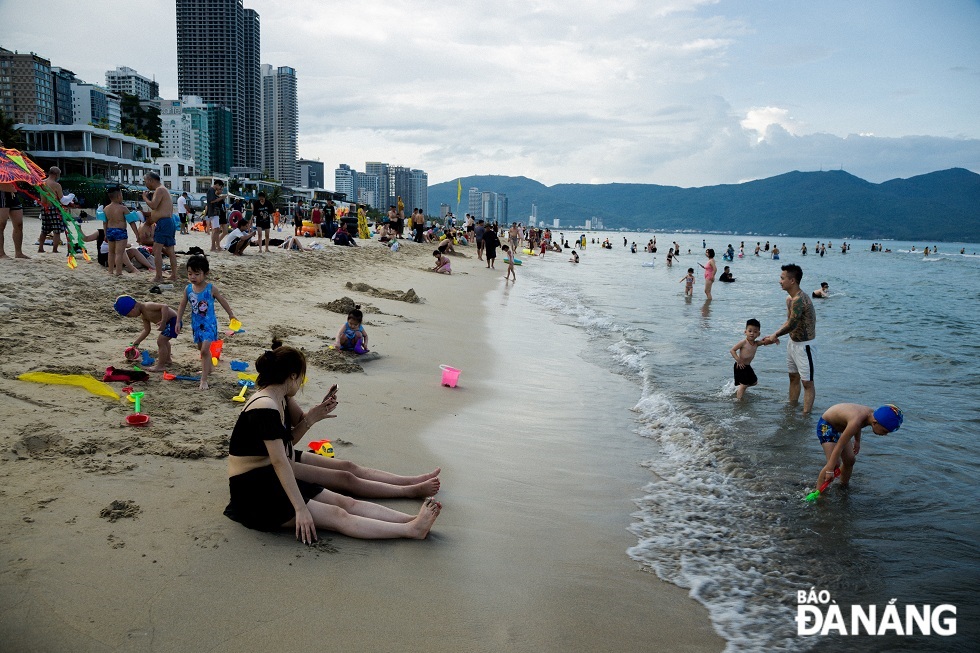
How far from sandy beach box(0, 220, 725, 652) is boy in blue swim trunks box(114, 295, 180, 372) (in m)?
0.21

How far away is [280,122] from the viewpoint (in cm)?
18038

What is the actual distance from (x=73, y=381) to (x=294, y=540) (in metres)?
2.79

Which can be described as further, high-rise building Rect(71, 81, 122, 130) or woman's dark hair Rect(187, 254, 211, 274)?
high-rise building Rect(71, 81, 122, 130)

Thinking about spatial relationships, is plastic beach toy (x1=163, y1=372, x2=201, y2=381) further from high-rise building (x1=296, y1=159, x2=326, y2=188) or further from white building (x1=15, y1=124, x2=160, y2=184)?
high-rise building (x1=296, y1=159, x2=326, y2=188)

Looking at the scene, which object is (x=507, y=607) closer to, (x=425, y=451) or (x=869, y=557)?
(x=425, y=451)

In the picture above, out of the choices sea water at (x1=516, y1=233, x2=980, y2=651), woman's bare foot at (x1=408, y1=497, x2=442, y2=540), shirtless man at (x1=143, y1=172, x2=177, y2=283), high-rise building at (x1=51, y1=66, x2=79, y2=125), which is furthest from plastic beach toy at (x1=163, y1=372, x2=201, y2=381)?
high-rise building at (x1=51, y1=66, x2=79, y2=125)

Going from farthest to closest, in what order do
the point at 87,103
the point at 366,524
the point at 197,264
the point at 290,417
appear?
the point at 87,103, the point at 197,264, the point at 290,417, the point at 366,524

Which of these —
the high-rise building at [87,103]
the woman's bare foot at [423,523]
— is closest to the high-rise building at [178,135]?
the high-rise building at [87,103]

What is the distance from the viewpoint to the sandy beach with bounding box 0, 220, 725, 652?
2.73m

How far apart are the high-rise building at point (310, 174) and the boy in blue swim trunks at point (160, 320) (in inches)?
6936

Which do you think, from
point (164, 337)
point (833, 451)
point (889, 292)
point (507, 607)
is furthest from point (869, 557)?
point (889, 292)

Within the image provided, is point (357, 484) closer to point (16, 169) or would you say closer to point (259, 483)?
point (259, 483)

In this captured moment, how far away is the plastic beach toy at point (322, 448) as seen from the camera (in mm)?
4537

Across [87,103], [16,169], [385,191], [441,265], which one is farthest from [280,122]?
[16,169]
